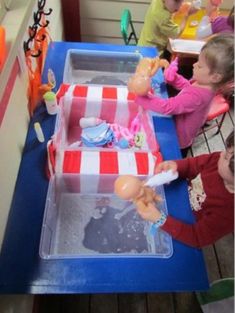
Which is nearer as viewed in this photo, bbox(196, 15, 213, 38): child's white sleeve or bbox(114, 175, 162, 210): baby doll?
bbox(114, 175, 162, 210): baby doll

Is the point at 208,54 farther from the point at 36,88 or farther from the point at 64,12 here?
the point at 64,12

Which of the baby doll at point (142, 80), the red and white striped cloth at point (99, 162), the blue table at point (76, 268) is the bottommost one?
the blue table at point (76, 268)

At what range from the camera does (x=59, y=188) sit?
3.17ft

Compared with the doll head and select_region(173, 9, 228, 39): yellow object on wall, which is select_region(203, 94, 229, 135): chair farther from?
the doll head

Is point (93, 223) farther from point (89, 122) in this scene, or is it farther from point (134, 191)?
point (89, 122)

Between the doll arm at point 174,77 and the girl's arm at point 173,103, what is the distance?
162mm

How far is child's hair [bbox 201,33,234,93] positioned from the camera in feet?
3.37

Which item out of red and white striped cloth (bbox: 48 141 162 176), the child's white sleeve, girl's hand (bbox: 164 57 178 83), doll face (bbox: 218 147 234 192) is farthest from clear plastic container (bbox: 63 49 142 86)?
doll face (bbox: 218 147 234 192)

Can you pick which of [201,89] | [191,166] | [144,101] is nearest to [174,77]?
[201,89]

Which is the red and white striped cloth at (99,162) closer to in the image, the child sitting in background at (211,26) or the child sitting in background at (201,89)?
the child sitting in background at (201,89)

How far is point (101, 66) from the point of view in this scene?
1465 millimetres

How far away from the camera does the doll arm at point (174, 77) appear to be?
1279 millimetres

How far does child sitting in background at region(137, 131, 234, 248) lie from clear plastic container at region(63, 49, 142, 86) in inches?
29.3

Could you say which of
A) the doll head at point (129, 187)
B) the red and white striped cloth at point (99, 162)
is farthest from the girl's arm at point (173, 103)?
the doll head at point (129, 187)
